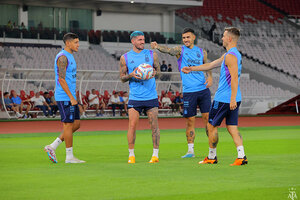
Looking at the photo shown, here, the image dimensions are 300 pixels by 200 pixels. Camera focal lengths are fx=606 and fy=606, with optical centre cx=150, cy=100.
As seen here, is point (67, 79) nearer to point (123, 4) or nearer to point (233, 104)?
point (233, 104)

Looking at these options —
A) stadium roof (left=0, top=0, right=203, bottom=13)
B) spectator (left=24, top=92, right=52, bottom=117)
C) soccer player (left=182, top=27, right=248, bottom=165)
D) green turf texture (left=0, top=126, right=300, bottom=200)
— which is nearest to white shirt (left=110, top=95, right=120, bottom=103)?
spectator (left=24, top=92, right=52, bottom=117)

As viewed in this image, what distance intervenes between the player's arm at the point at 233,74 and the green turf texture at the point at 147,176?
110 centimetres

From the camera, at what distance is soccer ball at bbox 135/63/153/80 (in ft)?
35.4

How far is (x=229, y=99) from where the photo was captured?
1030 cm

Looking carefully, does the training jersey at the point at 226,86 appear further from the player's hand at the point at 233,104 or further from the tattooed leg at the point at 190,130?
the tattooed leg at the point at 190,130

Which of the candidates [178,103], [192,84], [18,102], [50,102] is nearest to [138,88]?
[192,84]

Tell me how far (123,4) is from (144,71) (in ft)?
136

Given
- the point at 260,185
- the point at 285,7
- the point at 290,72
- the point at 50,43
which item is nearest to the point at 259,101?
the point at 290,72

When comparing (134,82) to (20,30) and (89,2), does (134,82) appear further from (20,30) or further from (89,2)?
(89,2)

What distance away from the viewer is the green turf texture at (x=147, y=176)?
23.3ft

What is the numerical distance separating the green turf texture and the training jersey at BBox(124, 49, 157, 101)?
120 cm

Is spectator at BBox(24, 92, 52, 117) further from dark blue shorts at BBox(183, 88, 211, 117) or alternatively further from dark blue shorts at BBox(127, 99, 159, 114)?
dark blue shorts at BBox(127, 99, 159, 114)

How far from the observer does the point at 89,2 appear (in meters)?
50.7
